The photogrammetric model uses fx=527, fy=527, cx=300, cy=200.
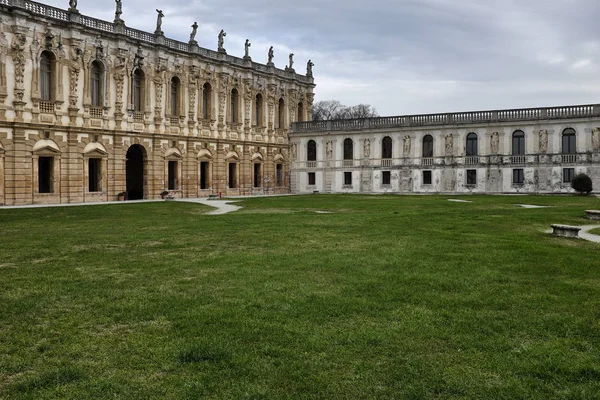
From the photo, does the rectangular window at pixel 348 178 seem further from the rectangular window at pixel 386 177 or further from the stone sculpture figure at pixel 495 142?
the stone sculpture figure at pixel 495 142

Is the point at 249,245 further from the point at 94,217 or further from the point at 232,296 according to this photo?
the point at 94,217

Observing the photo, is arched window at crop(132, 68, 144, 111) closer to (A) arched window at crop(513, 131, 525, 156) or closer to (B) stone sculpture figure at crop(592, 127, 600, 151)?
(A) arched window at crop(513, 131, 525, 156)

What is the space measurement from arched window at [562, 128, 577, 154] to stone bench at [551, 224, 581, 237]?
3526cm

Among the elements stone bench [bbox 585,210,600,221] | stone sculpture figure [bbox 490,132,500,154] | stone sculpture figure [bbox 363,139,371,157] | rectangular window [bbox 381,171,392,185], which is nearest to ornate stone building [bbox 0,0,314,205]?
stone sculpture figure [bbox 363,139,371,157]

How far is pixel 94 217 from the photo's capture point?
23.8m

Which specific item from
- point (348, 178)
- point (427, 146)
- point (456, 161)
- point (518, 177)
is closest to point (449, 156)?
point (456, 161)

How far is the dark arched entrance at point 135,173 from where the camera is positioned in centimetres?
4600

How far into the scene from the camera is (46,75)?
37.0m

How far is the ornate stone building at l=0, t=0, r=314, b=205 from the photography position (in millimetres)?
35219

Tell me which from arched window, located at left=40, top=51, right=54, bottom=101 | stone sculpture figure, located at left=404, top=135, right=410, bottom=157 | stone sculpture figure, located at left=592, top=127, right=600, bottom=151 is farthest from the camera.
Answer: stone sculpture figure, located at left=404, top=135, right=410, bottom=157

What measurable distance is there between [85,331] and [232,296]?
7.85 ft

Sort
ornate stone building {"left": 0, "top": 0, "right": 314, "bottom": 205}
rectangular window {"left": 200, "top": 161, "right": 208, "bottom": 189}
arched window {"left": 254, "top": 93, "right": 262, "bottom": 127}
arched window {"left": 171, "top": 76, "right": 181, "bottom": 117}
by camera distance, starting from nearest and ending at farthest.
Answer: ornate stone building {"left": 0, "top": 0, "right": 314, "bottom": 205}
arched window {"left": 171, "top": 76, "right": 181, "bottom": 117}
rectangular window {"left": 200, "top": 161, "right": 208, "bottom": 189}
arched window {"left": 254, "top": 93, "right": 262, "bottom": 127}

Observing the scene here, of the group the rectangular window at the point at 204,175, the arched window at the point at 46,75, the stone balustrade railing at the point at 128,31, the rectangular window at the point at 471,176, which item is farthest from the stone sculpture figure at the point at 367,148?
the arched window at the point at 46,75

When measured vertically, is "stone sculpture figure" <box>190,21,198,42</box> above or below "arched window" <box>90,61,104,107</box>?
above
